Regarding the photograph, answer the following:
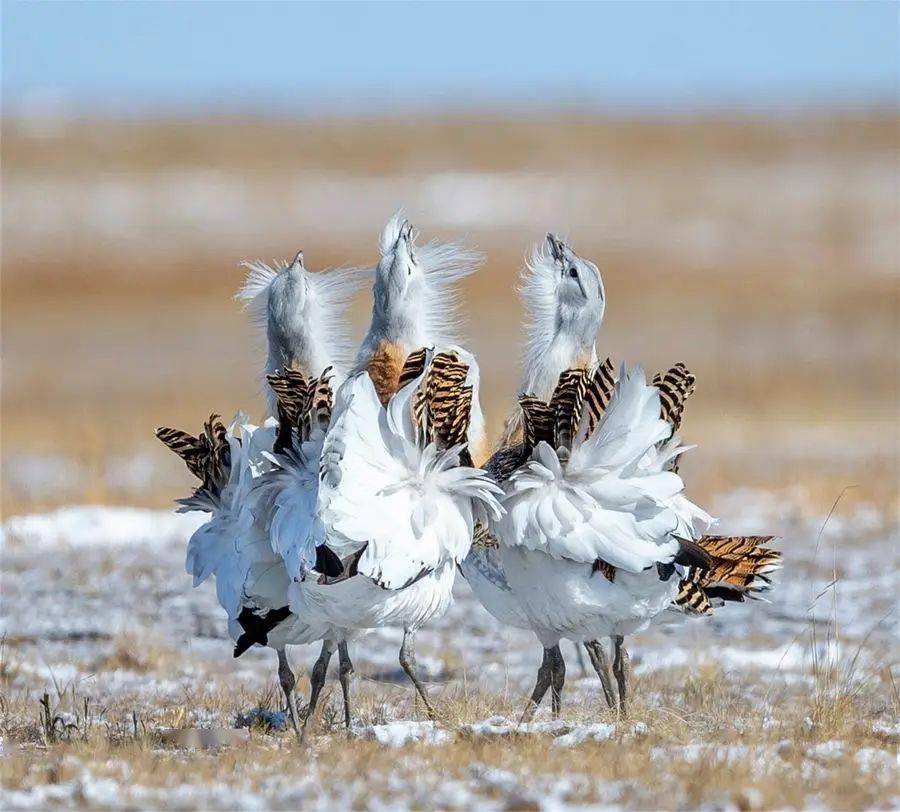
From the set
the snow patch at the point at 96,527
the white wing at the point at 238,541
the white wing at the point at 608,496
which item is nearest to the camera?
the white wing at the point at 608,496

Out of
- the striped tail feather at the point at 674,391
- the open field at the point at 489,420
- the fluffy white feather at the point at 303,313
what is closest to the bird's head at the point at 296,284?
the fluffy white feather at the point at 303,313

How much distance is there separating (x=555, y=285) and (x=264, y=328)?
129cm

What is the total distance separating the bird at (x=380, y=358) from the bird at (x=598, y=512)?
510 mm

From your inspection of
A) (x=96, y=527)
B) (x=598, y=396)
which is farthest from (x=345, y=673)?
(x=96, y=527)

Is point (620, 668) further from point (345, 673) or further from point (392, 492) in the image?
point (392, 492)

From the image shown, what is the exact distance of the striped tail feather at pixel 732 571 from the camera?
588cm

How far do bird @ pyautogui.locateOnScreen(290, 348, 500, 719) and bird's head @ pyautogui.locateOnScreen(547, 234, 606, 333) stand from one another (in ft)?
2.88

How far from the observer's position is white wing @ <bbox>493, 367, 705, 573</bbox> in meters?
5.30

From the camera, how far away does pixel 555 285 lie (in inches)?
252

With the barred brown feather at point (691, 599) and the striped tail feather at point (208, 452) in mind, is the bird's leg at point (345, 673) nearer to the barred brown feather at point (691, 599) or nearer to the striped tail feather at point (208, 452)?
the striped tail feather at point (208, 452)

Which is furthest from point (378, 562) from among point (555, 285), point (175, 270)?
point (175, 270)

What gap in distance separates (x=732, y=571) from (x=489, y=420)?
701 centimetres

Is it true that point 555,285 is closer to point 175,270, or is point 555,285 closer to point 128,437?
point 128,437

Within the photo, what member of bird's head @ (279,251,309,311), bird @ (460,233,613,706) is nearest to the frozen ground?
bird @ (460,233,613,706)
